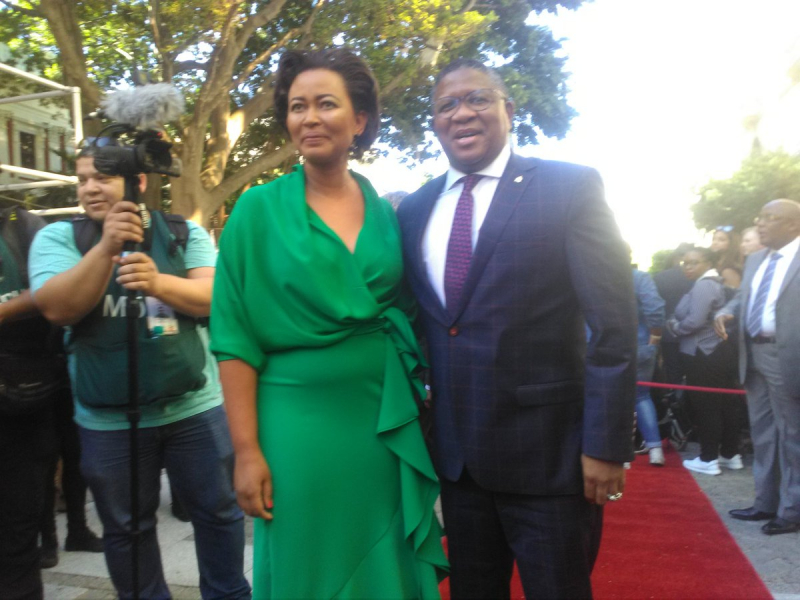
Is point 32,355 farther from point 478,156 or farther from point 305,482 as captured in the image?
point 478,156

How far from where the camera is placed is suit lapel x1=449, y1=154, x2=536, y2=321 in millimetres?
2271

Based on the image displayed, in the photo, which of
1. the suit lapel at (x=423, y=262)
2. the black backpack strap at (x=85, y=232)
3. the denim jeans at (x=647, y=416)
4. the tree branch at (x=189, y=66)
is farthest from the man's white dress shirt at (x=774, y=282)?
the tree branch at (x=189, y=66)

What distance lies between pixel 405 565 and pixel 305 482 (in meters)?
0.39

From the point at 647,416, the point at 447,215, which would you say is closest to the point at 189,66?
the point at 647,416

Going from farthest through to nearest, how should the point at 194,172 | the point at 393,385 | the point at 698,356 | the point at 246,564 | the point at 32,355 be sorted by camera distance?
1. the point at 194,172
2. the point at 698,356
3. the point at 246,564
4. the point at 32,355
5. the point at 393,385

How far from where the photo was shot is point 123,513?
9.20 ft

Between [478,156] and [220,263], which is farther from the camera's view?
[478,156]

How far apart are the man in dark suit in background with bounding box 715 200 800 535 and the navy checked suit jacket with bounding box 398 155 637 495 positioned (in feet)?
11.5

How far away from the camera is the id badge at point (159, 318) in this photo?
283 centimetres

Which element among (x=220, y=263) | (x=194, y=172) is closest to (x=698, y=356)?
(x=220, y=263)

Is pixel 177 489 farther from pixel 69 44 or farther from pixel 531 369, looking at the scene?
pixel 69 44

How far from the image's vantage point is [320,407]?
223cm

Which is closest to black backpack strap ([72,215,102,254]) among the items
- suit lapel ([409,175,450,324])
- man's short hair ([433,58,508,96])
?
suit lapel ([409,175,450,324])

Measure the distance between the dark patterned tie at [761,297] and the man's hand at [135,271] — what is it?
14.5 ft
